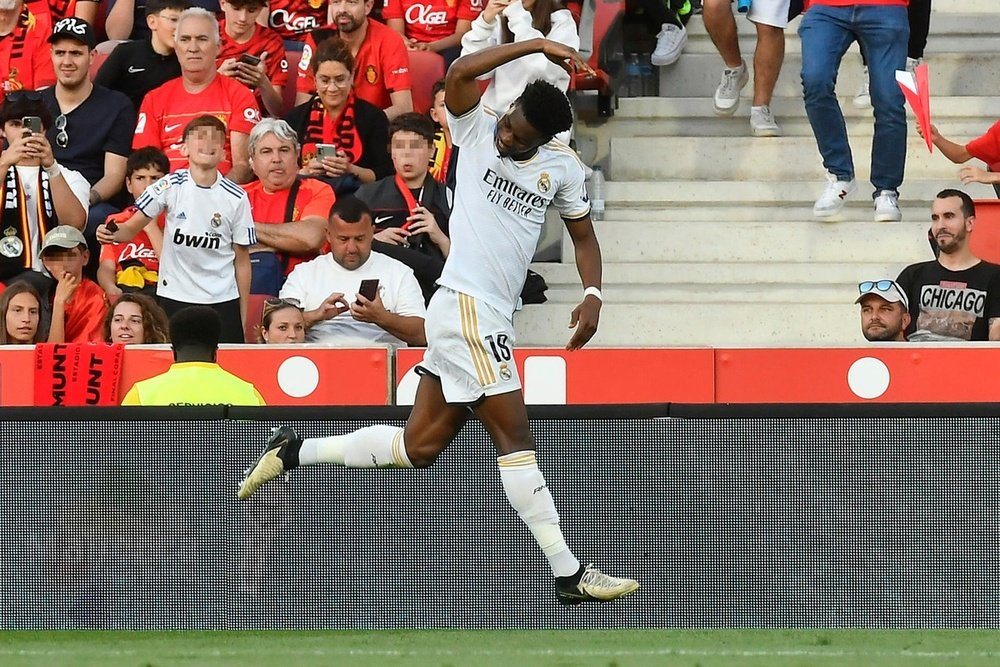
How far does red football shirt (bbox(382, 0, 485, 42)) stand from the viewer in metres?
12.0

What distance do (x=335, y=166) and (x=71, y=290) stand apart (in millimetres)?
1856

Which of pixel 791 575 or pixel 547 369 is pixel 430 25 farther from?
pixel 791 575

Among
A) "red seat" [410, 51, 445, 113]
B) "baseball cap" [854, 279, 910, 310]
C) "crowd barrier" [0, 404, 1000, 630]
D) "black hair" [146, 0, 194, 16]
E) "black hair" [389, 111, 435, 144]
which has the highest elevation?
"black hair" [146, 0, 194, 16]

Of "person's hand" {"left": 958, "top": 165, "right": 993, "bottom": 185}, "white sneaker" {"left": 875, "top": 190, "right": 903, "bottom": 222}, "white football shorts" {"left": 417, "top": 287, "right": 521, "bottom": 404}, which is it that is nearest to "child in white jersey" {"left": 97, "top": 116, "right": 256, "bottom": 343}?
"white football shorts" {"left": 417, "top": 287, "right": 521, "bottom": 404}

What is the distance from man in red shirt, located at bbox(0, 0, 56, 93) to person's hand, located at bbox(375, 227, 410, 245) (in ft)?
10.8

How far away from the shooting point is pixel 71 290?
32.0ft

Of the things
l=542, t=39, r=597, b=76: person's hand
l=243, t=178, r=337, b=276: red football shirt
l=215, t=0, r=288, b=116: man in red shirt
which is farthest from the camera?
l=215, t=0, r=288, b=116: man in red shirt

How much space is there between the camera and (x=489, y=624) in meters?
6.78

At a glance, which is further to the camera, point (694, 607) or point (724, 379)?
point (724, 379)

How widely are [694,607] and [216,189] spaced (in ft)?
14.3

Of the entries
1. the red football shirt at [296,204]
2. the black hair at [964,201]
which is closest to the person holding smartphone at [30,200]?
the red football shirt at [296,204]

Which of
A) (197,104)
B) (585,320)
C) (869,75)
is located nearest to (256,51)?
(197,104)

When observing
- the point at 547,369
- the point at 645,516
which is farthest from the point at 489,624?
the point at 547,369

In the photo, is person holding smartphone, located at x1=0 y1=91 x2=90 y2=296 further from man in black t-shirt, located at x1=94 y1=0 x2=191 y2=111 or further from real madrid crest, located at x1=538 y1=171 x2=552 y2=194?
real madrid crest, located at x1=538 y1=171 x2=552 y2=194
